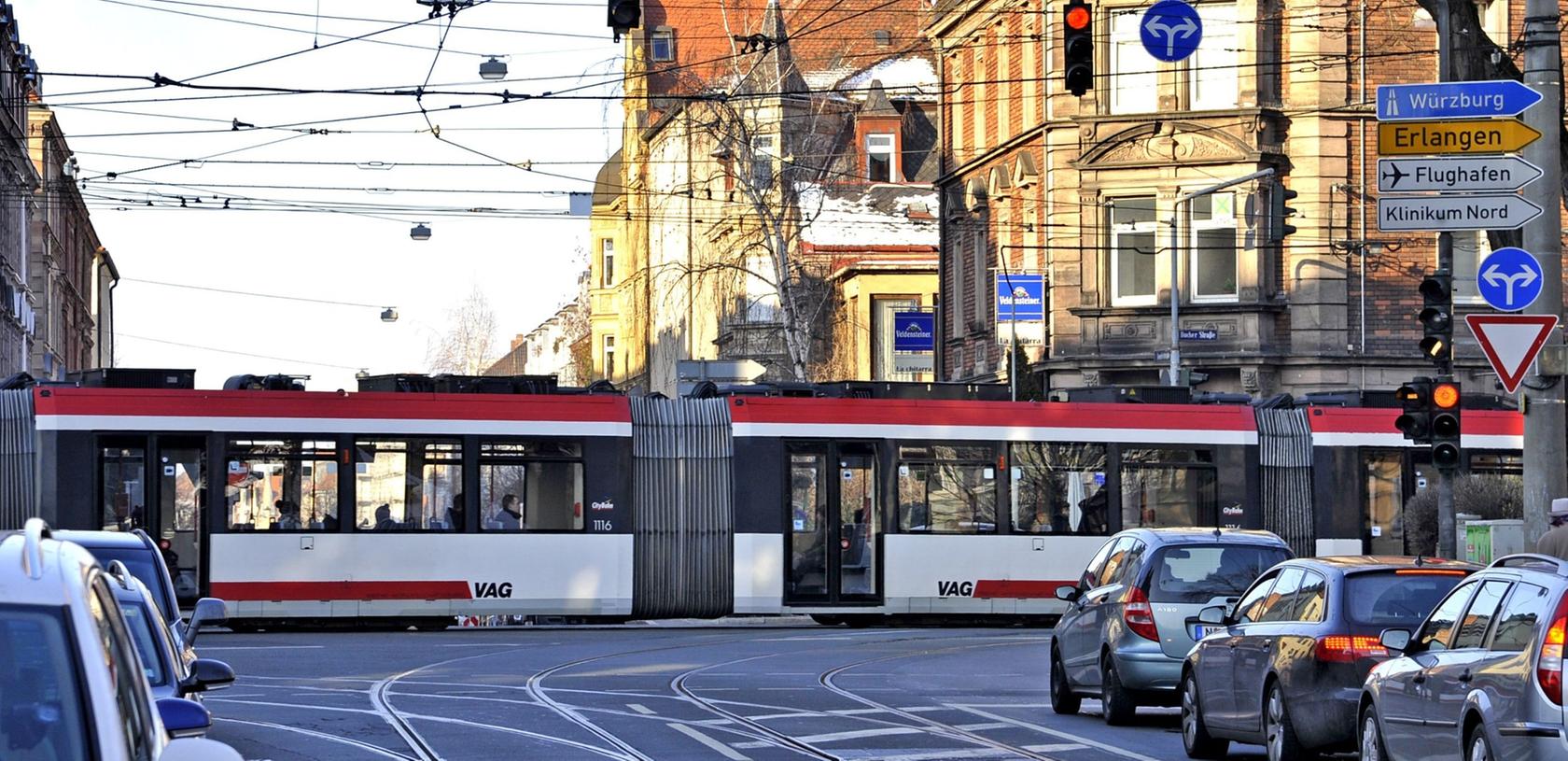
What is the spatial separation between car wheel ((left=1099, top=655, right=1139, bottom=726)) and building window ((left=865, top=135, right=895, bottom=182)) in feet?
156

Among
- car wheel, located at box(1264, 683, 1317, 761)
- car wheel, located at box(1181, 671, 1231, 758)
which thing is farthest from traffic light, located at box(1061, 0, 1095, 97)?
car wheel, located at box(1264, 683, 1317, 761)

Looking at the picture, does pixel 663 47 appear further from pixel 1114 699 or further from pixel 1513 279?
pixel 1114 699

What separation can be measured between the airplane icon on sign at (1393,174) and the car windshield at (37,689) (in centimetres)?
1329

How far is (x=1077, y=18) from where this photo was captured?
1991 cm

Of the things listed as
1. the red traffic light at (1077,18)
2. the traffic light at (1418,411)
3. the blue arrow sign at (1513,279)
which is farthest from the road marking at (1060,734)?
the red traffic light at (1077,18)

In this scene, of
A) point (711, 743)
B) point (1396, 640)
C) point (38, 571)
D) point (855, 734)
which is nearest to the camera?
point (38, 571)

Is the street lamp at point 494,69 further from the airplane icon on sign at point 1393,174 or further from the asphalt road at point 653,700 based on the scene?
the airplane icon on sign at point 1393,174

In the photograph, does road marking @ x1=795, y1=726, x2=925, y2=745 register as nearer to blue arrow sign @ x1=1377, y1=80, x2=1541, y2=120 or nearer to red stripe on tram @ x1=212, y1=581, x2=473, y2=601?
blue arrow sign @ x1=1377, y1=80, x2=1541, y2=120

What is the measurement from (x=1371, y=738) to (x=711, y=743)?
511cm

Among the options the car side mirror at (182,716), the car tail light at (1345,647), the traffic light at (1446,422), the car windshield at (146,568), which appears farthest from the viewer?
the traffic light at (1446,422)

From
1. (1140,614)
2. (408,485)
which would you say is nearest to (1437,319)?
(1140,614)

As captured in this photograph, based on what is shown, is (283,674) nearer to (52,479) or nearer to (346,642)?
(346,642)

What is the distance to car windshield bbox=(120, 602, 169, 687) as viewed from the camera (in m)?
9.81

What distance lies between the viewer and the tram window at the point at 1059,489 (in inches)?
1213
